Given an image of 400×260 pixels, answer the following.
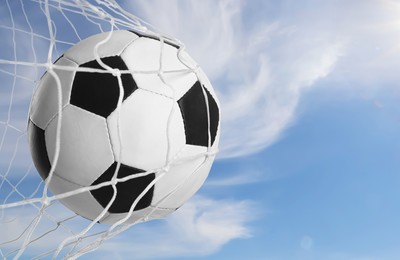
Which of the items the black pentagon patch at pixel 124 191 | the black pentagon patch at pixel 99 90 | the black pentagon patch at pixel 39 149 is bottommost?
the black pentagon patch at pixel 124 191

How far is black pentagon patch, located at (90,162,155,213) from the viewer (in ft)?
10.0

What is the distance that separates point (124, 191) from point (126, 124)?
468 mm

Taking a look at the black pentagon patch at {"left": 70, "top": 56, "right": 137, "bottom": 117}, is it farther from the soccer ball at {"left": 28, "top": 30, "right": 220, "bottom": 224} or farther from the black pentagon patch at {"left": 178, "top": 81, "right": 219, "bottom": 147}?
the black pentagon patch at {"left": 178, "top": 81, "right": 219, "bottom": 147}

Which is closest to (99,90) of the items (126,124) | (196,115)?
(126,124)

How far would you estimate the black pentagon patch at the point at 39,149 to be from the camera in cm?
331

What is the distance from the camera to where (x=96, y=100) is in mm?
3041

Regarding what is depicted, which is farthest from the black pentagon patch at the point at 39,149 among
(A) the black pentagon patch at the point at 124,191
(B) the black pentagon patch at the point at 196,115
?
(B) the black pentagon patch at the point at 196,115

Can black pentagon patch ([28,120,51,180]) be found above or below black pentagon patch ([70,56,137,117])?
below

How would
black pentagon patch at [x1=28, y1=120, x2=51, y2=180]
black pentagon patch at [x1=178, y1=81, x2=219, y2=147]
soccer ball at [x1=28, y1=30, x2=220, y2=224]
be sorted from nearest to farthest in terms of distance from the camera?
soccer ball at [x1=28, y1=30, x2=220, y2=224] → black pentagon patch at [x1=178, y1=81, x2=219, y2=147] → black pentagon patch at [x1=28, y1=120, x2=51, y2=180]

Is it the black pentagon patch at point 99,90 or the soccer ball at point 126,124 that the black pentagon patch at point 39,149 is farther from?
the black pentagon patch at point 99,90

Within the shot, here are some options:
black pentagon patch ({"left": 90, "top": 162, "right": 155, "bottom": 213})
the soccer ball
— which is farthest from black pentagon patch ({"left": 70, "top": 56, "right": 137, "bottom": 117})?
black pentagon patch ({"left": 90, "top": 162, "right": 155, "bottom": 213})

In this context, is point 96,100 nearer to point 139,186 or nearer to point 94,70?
point 94,70

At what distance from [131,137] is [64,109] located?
0.49 meters

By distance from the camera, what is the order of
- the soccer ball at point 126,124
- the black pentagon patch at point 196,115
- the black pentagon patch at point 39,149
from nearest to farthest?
the soccer ball at point 126,124 < the black pentagon patch at point 196,115 < the black pentagon patch at point 39,149
